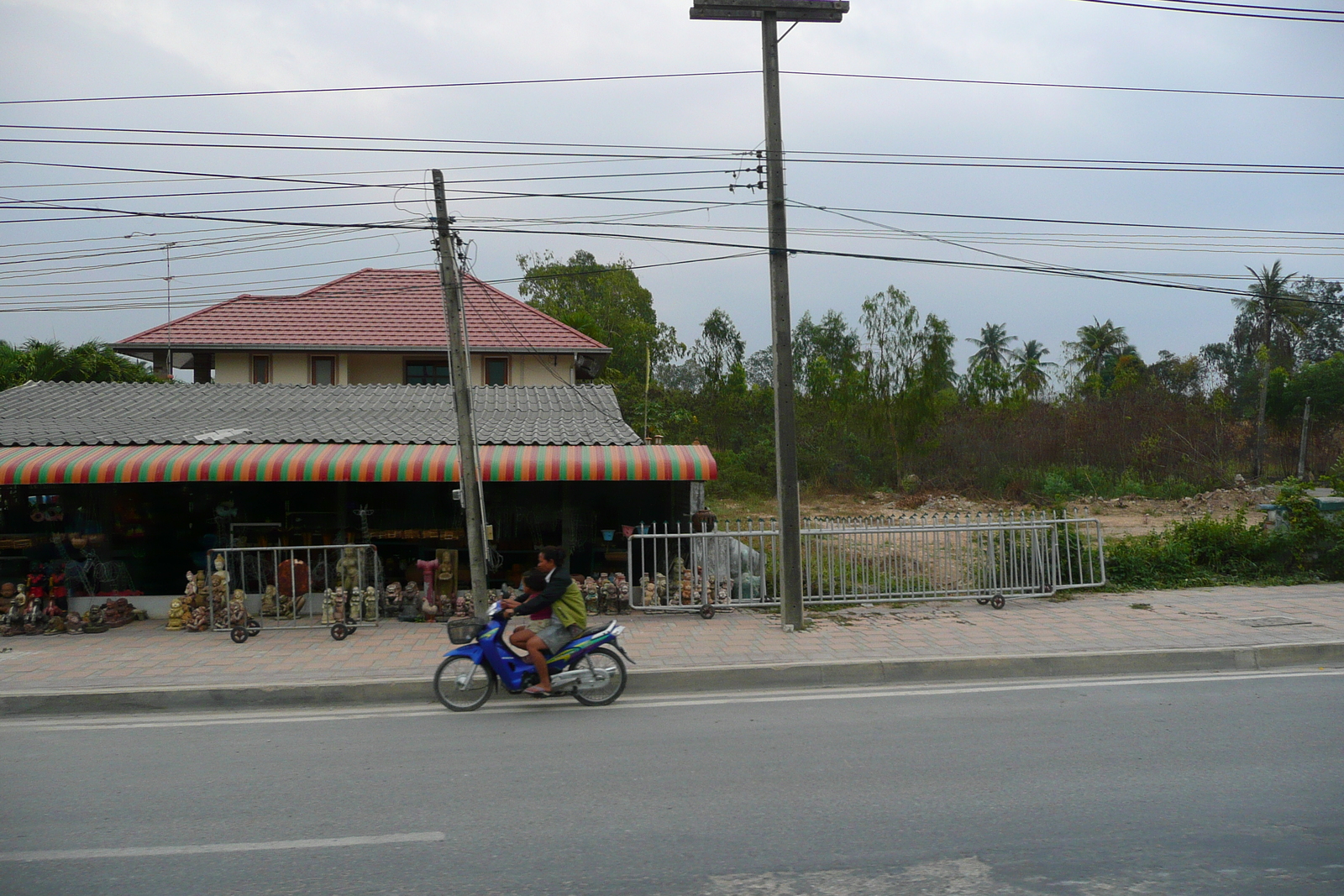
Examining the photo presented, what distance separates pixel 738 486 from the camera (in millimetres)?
33219

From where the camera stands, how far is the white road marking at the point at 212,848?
14.8ft

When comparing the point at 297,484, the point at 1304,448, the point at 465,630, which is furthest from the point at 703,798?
the point at 1304,448

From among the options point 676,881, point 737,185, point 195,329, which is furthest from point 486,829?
point 195,329

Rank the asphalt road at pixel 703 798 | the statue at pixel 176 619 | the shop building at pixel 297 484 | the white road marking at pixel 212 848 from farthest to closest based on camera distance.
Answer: the shop building at pixel 297 484, the statue at pixel 176 619, the white road marking at pixel 212 848, the asphalt road at pixel 703 798

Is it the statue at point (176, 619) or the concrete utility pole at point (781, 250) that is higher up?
the concrete utility pole at point (781, 250)

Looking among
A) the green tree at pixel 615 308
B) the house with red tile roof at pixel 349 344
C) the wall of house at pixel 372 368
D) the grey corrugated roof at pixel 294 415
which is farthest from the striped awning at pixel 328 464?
the green tree at pixel 615 308

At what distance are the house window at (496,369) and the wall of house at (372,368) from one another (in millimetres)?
116

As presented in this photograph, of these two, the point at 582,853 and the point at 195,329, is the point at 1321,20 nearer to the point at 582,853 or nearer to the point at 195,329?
the point at 582,853

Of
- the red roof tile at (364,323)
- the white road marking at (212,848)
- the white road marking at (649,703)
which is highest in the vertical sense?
the red roof tile at (364,323)

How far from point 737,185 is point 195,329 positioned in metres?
16.8

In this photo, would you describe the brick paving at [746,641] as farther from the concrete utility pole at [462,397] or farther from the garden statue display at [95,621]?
the concrete utility pole at [462,397]

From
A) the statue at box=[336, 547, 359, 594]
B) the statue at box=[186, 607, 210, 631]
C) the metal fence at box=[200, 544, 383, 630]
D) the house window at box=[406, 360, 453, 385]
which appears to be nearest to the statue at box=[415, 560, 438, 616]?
the metal fence at box=[200, 544, 383, 630]

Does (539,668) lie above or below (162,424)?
below

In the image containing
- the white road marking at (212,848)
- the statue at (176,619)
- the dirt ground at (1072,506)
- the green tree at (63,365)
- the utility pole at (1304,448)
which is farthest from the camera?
the utility pole at (1304,448)
